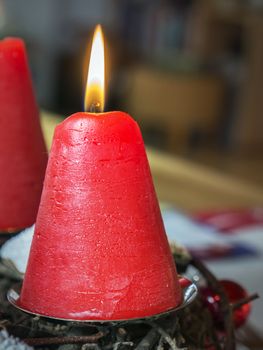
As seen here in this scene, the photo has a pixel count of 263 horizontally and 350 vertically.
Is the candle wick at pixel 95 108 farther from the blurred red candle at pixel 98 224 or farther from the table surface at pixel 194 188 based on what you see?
the table surface at pixel 194 188

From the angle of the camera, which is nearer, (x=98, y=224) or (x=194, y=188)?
(x=98, y=224)

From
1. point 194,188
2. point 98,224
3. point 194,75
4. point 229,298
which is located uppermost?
point 98,224

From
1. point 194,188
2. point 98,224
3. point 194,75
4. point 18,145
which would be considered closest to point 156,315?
point 98,224

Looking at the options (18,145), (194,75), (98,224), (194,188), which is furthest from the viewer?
(194,75)

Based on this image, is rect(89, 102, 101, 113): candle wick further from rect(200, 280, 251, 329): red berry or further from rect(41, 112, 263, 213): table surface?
rect(41, 112, 263, 213): table surface

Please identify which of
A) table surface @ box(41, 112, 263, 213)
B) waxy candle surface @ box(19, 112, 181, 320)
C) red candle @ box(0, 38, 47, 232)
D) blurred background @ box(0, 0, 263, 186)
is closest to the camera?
waxy candle surface @ box(19, 112, 181, 320)

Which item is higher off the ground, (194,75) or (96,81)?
(96,81)

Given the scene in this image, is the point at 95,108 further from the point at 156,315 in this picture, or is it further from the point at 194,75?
the point at 194,75

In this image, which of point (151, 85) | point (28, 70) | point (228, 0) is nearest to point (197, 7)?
point (228, 0)

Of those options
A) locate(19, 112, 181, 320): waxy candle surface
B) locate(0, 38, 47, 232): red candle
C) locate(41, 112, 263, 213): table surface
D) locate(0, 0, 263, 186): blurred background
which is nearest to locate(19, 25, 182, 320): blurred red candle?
locate(19, 112, 181, 320): waxy candle surface
